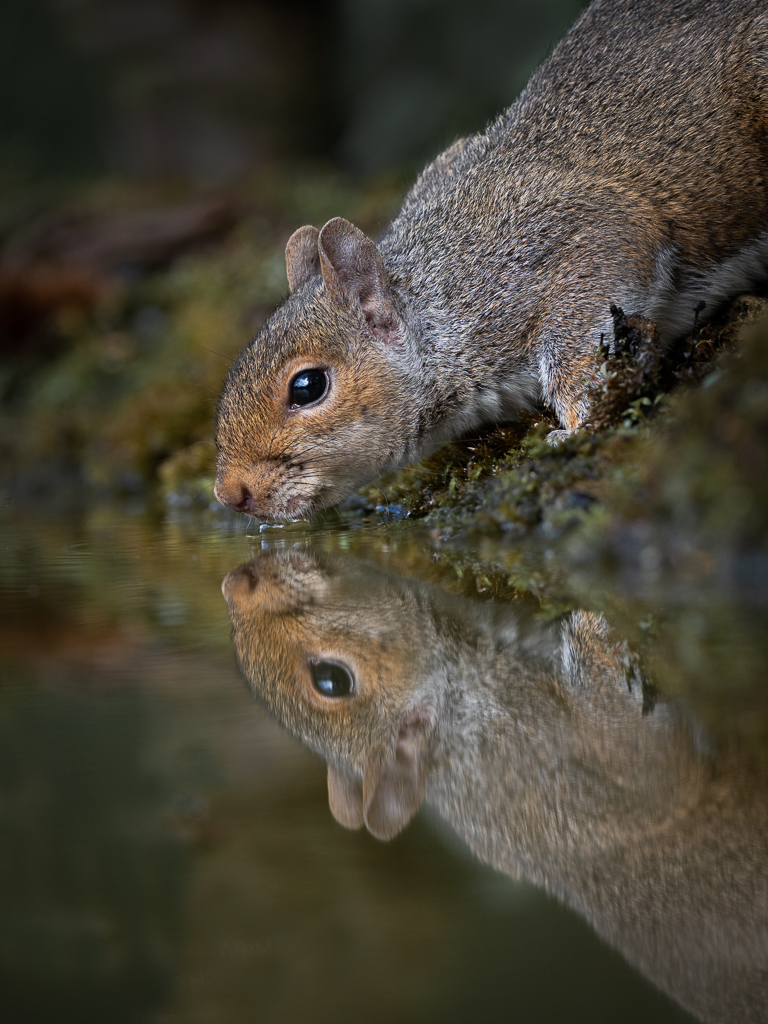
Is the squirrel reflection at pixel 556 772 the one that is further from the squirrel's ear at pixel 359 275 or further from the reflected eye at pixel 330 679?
the squirrel's ear at pixel 359 275

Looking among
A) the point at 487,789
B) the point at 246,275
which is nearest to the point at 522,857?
the point at 487,789

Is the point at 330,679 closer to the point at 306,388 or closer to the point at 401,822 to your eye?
the point at 401,822

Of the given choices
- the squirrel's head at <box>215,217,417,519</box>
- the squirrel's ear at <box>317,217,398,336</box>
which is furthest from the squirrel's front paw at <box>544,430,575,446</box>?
the squirrel's ear at <box>317,217,398,336</box>

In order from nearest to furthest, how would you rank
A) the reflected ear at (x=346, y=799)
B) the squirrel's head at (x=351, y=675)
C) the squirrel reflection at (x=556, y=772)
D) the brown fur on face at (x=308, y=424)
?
the squirrel reflection at (x=556, y=772)
the reflected ear at (x=346, y=799)
the squirrel's head at (x=351, y=675)
the brown fur on face at (x=308, y=424)

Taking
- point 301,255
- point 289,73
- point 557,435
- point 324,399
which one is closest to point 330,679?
point 557,435

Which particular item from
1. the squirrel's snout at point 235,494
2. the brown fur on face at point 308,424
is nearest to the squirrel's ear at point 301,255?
the brown fur on face at point 308,424

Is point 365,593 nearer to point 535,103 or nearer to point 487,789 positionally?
point 487,789
